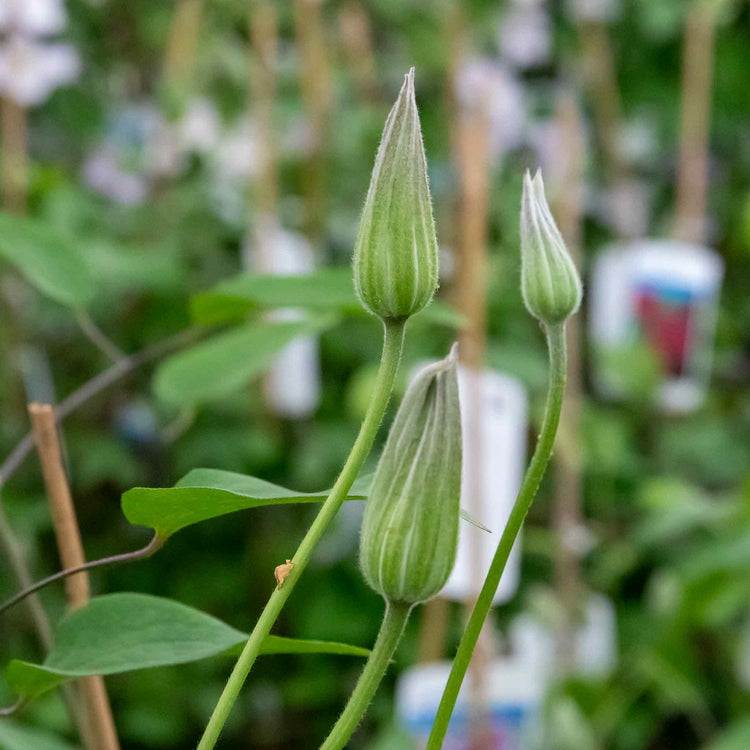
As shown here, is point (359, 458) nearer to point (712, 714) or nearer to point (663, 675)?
point (663, 675)

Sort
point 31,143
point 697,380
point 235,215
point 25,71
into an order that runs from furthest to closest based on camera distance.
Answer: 1. point 31,143
2. point 235,215
3. point 697,380
4. point 25,71

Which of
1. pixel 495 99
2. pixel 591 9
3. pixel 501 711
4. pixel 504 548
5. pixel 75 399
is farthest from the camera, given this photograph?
pixel 591 9

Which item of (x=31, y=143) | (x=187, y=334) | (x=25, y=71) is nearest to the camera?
(x=187, y=334)

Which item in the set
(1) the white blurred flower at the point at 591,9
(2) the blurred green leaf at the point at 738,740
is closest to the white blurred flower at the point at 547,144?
(1) the white blurred flower at the point at 591,9

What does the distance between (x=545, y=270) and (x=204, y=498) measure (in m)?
0.07

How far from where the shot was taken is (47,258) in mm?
362

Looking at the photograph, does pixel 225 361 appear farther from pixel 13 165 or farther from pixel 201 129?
pixel 201 129

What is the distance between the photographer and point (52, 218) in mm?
960

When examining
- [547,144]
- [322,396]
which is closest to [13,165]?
[322,396]

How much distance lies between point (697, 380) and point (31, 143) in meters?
0.94

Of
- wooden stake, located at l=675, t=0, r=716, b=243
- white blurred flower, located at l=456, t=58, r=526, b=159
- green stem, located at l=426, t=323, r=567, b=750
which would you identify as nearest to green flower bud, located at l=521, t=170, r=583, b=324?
green stem, located at l=426, t=323, r=567, b=750

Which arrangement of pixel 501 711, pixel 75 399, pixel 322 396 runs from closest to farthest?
pixel 75 399, pixel 501 711, pixel 322 396

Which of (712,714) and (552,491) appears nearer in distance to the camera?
(712,714)

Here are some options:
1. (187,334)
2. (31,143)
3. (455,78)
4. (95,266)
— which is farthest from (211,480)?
(31,143)
